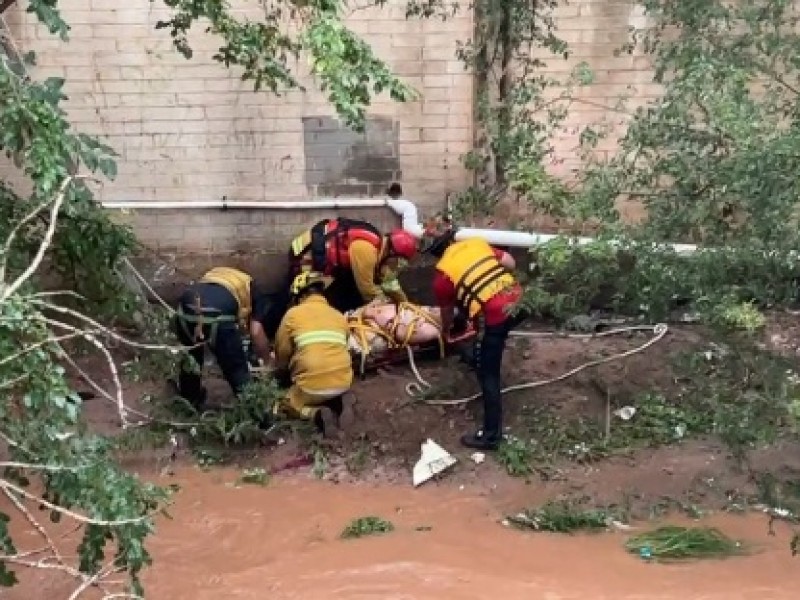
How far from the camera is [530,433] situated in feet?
24.4

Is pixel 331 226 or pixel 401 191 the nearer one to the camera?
pixel 331 226

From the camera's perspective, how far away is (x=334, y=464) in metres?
7.28

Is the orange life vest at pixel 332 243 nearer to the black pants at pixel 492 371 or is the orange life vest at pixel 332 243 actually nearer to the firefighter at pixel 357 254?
the firefighter at pixel 357 254

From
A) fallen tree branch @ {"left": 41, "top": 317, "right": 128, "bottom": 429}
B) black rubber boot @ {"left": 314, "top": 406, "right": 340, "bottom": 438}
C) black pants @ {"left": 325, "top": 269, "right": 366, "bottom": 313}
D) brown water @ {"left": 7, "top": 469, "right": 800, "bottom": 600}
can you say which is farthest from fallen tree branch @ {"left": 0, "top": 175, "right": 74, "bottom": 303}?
black pants @ {"left": 325, "top": 269, "right": 366, "bottom": 313}

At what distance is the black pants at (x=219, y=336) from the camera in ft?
23.3

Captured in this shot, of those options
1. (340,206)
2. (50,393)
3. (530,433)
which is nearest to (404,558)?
(530,433)

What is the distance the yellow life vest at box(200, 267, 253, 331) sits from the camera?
7390 millimetres

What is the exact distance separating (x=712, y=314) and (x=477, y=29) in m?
3.90

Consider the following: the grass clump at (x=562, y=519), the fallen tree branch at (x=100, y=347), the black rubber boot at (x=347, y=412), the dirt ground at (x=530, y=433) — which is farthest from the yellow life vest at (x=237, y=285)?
the fallen tree branch at (x=100, y=347)

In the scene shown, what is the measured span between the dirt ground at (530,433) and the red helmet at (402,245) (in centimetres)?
83

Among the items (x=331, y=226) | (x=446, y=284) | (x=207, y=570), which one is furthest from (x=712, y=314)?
(x=331, y=226)

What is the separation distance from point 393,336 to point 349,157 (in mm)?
1499

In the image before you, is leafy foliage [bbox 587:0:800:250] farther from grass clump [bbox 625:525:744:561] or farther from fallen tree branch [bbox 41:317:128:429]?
fallen tree branch [bbox 41:317:128:429]

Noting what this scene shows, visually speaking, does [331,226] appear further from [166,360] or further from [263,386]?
[166,360]
